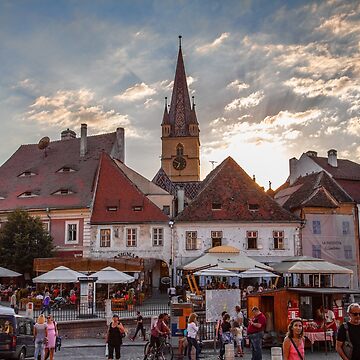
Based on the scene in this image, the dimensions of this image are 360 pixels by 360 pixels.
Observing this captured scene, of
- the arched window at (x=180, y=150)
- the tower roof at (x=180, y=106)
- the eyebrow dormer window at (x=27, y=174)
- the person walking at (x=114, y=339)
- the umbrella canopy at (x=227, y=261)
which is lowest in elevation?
the person walking at (x=114, y=339)

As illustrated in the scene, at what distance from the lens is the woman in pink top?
9.42 meters

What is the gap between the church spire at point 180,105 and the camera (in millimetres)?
87812

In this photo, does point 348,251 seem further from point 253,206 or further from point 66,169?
point 66,169

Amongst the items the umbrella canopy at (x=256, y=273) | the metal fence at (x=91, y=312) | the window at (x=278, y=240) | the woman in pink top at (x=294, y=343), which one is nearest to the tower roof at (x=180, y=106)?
the window at (x=278, y=240)

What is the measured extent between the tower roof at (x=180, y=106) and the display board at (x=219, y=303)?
6844 cm

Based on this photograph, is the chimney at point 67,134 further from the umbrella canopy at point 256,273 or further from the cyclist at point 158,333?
the cyclist at point 158,333

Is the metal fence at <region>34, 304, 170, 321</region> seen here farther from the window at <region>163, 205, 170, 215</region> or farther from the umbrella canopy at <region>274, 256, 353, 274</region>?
the window at <region>163, 205, 170, 215</region>

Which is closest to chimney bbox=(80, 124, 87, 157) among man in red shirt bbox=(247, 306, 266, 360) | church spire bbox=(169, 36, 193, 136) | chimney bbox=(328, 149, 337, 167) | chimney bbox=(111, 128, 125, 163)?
chimney bbox=(111, 128, 125, 163)

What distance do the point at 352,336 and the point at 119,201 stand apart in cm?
3547

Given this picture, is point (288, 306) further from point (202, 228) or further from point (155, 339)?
point (202, 228)

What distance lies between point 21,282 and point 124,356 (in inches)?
925

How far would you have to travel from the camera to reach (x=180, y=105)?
3526 inches

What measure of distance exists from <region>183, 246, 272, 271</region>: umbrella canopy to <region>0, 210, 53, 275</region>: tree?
12.8 m

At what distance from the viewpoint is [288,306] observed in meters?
20.7
